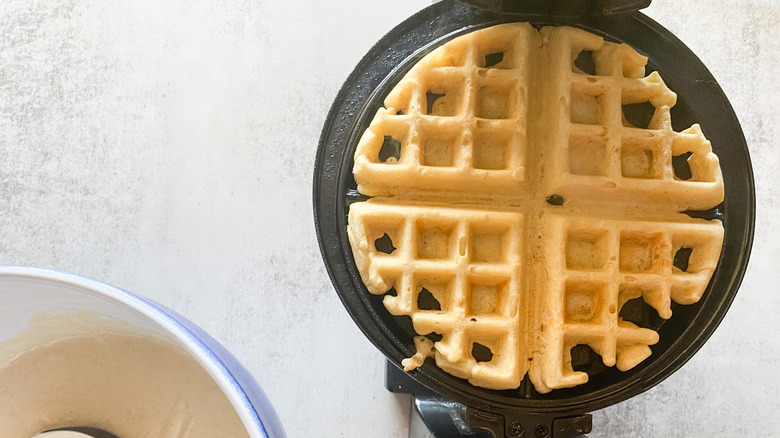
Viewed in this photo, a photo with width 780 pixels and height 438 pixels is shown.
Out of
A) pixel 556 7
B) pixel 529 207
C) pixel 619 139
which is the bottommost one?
pixel 529 207

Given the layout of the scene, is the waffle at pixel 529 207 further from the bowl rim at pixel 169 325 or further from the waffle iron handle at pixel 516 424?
the bowl rim at pixel 169 325

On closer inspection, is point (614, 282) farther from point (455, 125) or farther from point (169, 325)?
point (169, 325)

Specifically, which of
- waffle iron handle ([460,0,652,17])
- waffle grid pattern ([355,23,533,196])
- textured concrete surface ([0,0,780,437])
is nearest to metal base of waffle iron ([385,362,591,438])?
textured concrete surface ([0,0,780,437])

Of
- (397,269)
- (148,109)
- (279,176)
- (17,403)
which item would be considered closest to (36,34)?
(148,109)

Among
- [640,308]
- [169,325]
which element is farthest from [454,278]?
[169,325]

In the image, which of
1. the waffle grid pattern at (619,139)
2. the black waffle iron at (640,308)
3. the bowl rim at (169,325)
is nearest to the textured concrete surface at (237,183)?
the black waffle iron at (640,308)

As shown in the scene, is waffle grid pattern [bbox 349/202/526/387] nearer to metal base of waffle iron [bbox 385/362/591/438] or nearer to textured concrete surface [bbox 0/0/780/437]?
metal base of waffle iron [bbox 385/362/591/438]

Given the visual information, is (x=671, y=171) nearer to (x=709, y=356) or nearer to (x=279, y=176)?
(x=709, y=356)
